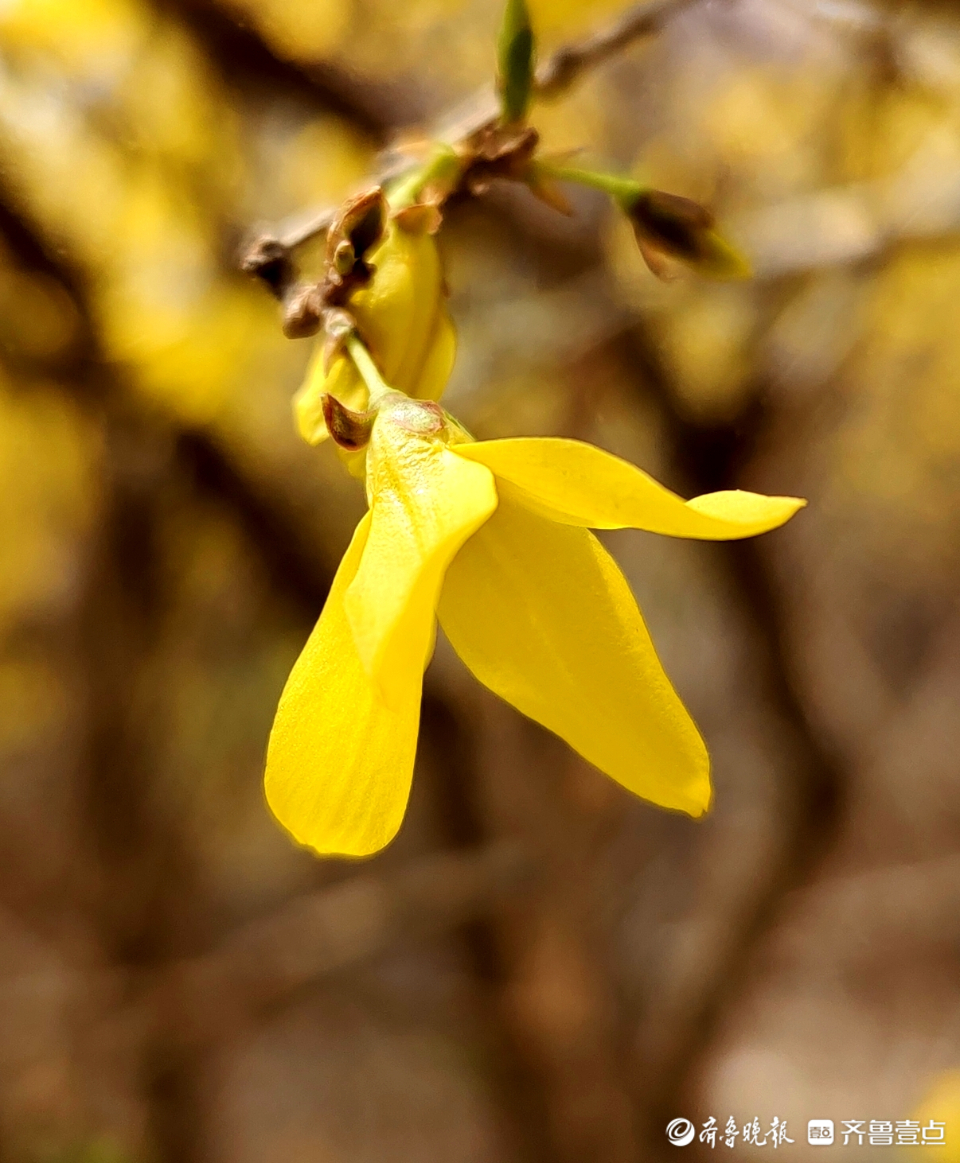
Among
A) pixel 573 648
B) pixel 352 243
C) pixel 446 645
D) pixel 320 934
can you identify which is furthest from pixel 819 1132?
pixel 352 243

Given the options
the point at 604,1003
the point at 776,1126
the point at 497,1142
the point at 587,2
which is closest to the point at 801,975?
the point at 776,1126

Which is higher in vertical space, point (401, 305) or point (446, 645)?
point (446, 645)

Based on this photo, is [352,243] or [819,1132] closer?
[352,243]

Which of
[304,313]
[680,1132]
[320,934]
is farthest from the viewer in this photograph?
[320,934]

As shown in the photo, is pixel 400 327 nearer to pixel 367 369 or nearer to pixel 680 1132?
pixel 367 369

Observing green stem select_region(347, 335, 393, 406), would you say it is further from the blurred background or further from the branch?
the branch

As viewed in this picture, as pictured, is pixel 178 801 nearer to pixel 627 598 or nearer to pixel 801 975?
pixel 801 975

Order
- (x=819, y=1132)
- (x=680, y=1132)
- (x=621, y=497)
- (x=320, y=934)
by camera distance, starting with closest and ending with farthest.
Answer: (x=621, y=497)
(x=680, y=1132)
(x=819, y=1132)
(x=320, y=934)

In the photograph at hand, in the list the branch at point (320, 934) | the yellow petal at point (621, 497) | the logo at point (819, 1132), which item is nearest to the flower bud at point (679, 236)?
the yellow petal at point (621, 497)
